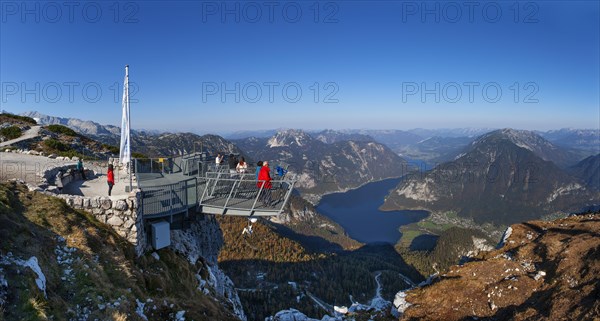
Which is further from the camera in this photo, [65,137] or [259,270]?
[259,270]

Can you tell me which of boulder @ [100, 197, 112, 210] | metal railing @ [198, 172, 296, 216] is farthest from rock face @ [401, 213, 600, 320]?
boulder @ [100, 197, 112, 210]

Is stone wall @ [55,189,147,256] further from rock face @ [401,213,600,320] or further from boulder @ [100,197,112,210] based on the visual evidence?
rock face @ [401,213,600,320]

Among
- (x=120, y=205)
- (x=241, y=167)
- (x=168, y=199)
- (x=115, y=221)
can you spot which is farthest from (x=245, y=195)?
(x=115, y=221)

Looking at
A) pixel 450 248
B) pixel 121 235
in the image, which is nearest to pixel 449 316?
pixel 121 235

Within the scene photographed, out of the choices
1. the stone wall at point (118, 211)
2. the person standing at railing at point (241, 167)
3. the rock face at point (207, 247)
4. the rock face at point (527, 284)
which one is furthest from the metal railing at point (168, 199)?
the rock face at point (527, 284)

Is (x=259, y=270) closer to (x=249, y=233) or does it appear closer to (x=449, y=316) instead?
(x=249, y=233)

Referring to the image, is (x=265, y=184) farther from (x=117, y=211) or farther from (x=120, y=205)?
(x=117, y=211)
